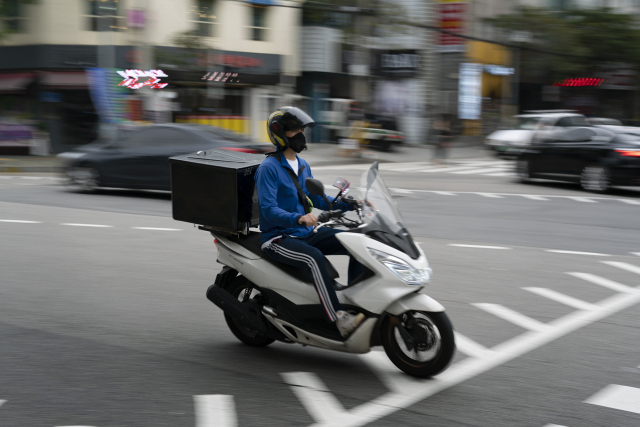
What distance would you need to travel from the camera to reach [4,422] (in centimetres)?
403

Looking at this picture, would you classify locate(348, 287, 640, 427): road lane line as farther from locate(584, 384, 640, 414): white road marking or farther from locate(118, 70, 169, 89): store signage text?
locate(118, 70, 169, 89): store signage text

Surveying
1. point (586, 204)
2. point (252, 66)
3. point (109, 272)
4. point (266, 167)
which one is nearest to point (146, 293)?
point (109, 272)

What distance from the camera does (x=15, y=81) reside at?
29.5 meters

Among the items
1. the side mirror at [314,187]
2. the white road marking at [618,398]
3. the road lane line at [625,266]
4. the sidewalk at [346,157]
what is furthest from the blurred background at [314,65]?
the white road marking at [618,398]

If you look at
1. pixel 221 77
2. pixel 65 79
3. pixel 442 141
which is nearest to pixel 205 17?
pixel 221 77

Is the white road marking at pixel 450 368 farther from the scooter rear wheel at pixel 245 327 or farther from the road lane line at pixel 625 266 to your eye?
the road lane line at pixel 625 266

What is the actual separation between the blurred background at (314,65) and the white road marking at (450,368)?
1995 cm

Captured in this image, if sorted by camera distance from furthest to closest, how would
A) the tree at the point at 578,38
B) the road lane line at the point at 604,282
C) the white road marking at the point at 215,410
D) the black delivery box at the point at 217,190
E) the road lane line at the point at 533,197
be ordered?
the tree at the point at 578,38 < the road lane line at the point at 533,197 < the road lane line at the point at 604,282 < the black delivery box at the point at 217,190 < the white road marking at the point at 215,410

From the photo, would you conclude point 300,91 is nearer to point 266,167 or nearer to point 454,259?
point 454,259

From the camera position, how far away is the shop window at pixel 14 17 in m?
29.5

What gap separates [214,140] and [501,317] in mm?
9137

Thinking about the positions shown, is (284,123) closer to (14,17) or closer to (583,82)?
(14,17)

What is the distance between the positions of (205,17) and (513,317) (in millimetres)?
29356

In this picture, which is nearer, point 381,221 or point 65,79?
point 381,221
